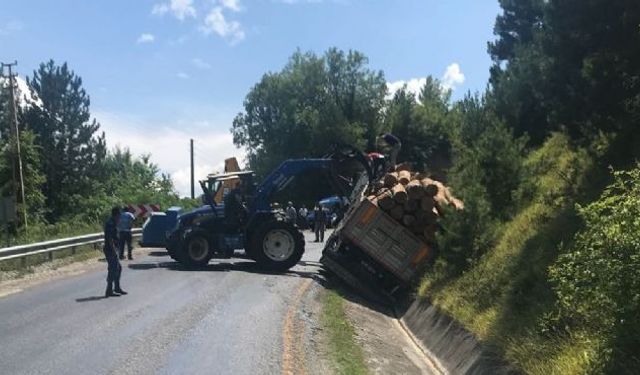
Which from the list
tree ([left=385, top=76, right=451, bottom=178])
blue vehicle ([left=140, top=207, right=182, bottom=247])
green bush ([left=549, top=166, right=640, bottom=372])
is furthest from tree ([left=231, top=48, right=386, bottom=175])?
green bush ([left=549, top=166, right=640, bottom=372])

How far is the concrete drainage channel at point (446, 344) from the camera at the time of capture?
7.68 metres

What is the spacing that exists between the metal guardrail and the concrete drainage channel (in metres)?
10.1

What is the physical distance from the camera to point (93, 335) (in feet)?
31.0

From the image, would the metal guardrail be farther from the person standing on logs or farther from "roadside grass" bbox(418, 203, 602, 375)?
"roadside grass" bbox(418, 203, 602, 375)

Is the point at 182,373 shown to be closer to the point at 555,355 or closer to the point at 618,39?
the point at 555,355

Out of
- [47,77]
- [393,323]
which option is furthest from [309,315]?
[47,77]

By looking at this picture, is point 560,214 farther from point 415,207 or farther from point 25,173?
point 25,173

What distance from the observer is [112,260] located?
Answer: 43.7 ft

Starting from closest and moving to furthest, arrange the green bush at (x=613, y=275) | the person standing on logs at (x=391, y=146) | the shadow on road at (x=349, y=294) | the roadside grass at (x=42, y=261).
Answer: the green bush at (x=613, y=275), the shadow on road at (x=349, y=294), the roadside grass at (x=42, y=261), the person standing on logs at (x=391, y=146)

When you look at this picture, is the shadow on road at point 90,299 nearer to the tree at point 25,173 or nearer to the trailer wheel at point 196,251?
the trailer wheel at point 196,251

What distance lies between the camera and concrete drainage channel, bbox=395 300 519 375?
25.2ft

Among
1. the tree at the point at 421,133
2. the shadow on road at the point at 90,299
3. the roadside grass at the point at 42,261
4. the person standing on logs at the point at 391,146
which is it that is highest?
the tree at the point at 421,133

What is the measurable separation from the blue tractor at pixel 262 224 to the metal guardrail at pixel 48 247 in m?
3.58

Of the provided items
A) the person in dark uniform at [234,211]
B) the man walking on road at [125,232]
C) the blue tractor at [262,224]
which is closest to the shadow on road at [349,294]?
the blue tractor at [262,224]
